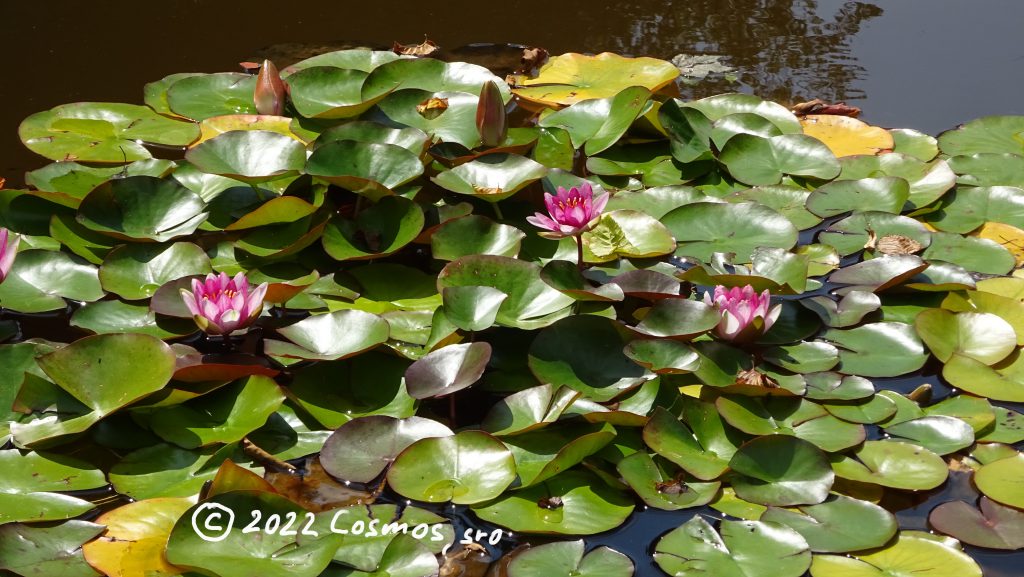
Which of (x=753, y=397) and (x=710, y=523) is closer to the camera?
(x=710, y=523)

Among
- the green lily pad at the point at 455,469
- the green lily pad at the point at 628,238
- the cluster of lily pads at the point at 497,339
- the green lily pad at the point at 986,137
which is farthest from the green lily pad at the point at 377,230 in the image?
the green lily pad at the point at 986,137

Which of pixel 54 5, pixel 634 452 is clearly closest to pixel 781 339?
pixel 634 452

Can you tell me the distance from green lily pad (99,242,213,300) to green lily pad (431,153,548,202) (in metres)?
0.82

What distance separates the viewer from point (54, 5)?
4.92 metres

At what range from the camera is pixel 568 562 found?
2.08 meters

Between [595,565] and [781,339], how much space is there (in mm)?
1030

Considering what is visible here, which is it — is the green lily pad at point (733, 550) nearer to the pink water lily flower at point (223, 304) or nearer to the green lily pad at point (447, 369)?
the green lily pad at point (447, 369)

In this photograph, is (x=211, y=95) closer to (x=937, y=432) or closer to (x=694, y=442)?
(x=694, y=442)

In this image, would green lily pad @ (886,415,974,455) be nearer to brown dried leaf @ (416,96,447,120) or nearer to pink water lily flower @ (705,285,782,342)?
pink water lily flower @ (705,285,782,342)

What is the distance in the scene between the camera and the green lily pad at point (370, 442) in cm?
229

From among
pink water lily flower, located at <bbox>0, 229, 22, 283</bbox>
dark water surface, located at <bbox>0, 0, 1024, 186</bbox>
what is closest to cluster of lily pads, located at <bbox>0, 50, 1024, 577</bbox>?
pink water lily flower, located at <bbox>0, 229, 22, 283</bbox>

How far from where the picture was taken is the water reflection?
4254mm

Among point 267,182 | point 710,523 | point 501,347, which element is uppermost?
point 267,182

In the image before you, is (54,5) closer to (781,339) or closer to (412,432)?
(412,432)
